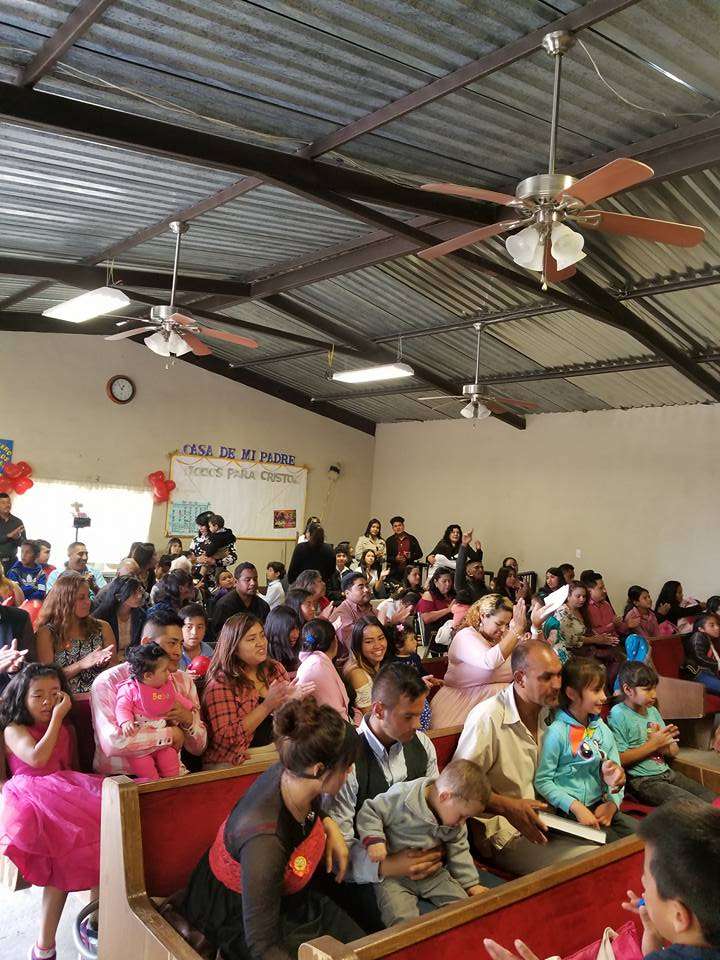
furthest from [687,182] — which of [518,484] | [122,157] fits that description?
[518,484]

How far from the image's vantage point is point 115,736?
3045 millimetres

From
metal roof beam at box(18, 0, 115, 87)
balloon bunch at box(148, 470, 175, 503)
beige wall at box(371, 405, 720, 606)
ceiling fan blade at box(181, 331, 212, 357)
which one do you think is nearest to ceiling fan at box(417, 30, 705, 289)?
metal roof beam at box(18, 0, 115, 87)

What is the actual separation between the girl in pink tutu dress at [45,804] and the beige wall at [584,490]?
820 centimetres

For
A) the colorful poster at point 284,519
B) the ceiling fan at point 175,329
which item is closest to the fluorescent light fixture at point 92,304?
the ceiling fan at point 175,329

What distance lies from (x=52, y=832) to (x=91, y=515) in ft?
29.2

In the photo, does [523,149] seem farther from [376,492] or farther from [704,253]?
[376,492]

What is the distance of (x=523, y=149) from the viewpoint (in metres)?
4.95

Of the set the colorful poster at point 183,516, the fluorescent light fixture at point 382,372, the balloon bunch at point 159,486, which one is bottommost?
the colorful poster at point 183,516

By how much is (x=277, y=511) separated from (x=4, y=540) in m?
5.28

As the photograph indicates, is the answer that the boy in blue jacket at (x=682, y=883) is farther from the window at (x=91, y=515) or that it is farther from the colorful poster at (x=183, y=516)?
the colorful poster at (x=183, y=516)

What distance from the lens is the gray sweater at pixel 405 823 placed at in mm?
2406

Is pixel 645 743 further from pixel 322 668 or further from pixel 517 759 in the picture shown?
pixel 322 668

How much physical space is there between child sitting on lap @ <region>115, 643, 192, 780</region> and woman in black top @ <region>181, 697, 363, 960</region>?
3.38 feet

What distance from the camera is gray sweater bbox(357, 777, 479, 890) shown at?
7.89 feet
